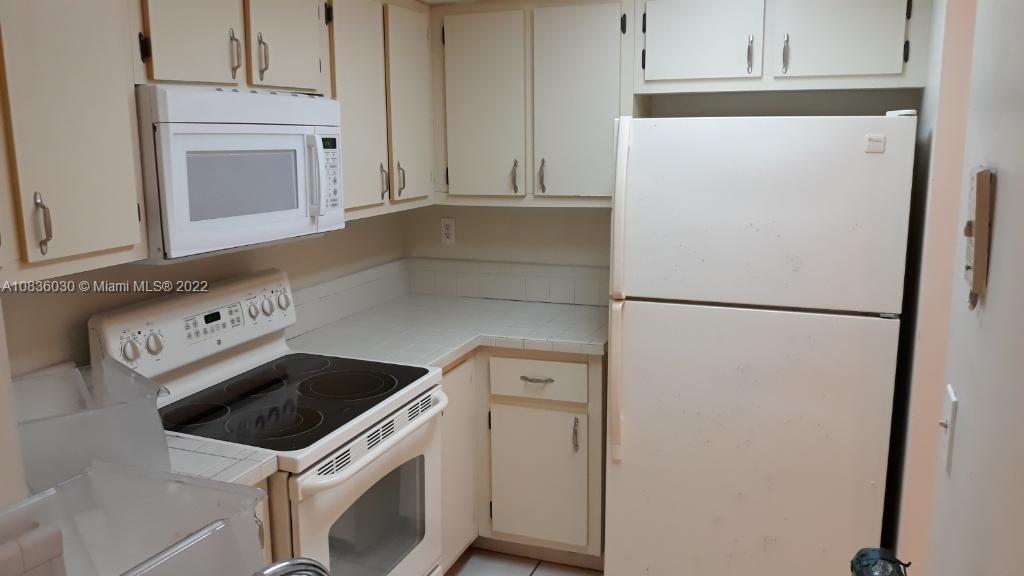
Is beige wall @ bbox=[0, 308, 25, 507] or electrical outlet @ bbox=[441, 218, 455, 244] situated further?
electrical outlet @ bbox=[441, 218, 455, 244]

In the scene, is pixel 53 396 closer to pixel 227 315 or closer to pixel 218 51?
pixel 227 315

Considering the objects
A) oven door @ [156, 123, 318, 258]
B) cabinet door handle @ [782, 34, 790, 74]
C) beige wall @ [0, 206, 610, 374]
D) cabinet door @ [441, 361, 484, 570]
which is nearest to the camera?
oven door @ [156, 123, 318, 258]

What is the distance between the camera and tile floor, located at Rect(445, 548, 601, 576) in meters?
2.89

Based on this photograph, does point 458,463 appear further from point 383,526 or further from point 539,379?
point 383,526

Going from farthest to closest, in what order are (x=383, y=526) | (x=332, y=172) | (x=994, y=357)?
(x=332, y=172) → (x=383, y=526) → (x=994, y=357)

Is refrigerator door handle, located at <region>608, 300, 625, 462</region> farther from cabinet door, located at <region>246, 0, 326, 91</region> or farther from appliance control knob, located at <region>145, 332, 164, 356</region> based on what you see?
appliance control knob, located at <region>145, 332, 164, 356</region>

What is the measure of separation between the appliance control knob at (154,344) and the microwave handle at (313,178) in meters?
0.51

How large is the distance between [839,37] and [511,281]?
154 centimetres

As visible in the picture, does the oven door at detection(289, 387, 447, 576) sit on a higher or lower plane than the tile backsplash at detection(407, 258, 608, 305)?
lower

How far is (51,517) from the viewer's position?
3.53 feet

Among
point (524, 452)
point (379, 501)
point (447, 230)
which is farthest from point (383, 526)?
→ point (447, 230)

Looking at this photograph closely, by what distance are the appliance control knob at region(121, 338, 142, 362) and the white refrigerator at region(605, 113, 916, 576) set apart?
4.37ft

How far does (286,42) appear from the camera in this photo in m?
2.14

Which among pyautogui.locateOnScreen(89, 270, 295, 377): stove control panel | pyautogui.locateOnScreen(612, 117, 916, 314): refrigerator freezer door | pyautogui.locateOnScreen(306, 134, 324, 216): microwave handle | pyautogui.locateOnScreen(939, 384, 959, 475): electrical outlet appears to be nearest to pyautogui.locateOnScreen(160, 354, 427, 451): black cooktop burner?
pyautogui.locateOnScreen(89, 270, 295, 377): stove control panel
